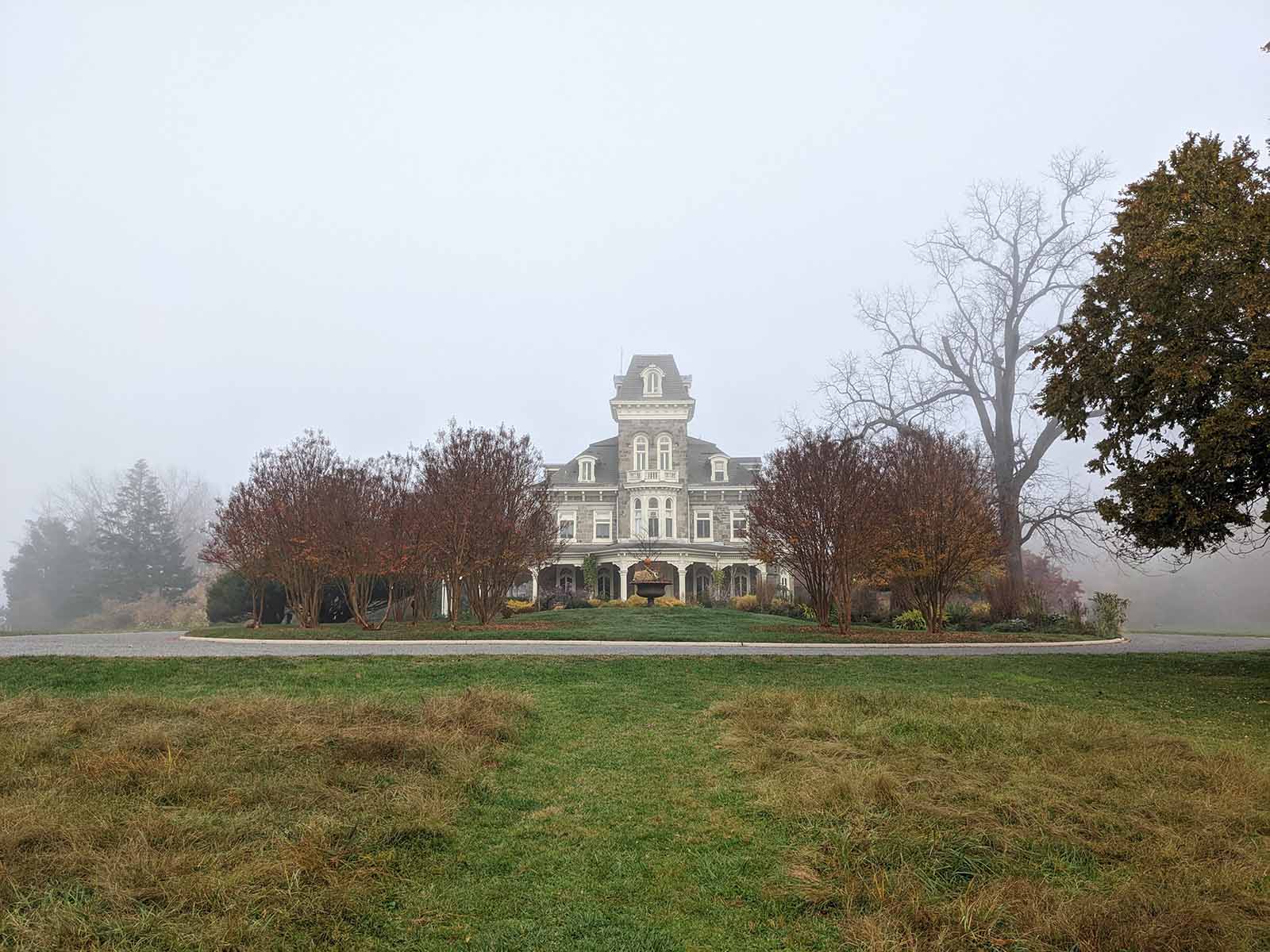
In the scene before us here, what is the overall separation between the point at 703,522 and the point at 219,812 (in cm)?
4302

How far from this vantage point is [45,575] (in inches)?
2088

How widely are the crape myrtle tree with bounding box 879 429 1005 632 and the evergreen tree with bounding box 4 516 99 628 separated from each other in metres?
47.7

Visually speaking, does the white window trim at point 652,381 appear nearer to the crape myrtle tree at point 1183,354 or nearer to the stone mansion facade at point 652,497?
the stone mansion facade at point 652,497

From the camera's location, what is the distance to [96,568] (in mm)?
49906

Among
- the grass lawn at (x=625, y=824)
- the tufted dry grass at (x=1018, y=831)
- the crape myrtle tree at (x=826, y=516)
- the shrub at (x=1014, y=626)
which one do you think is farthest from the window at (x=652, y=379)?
the tufted dry grass at (x=1018, y=831)

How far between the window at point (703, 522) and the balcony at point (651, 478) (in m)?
2.70

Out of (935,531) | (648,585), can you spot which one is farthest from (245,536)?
(935,531)

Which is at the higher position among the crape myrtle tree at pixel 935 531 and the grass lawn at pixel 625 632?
the crape myrtle tree at pixel 935 531

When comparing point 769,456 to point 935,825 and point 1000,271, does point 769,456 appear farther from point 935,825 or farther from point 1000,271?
point 935,825

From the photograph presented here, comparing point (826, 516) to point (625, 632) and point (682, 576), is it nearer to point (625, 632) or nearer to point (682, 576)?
point (625, 632)

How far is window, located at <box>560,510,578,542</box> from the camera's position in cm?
4612

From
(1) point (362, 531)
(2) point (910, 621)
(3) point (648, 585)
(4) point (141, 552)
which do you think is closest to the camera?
(1) point (362, 531)

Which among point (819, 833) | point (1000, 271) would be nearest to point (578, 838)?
point (819, 833)

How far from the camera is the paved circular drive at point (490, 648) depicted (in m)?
13.9
